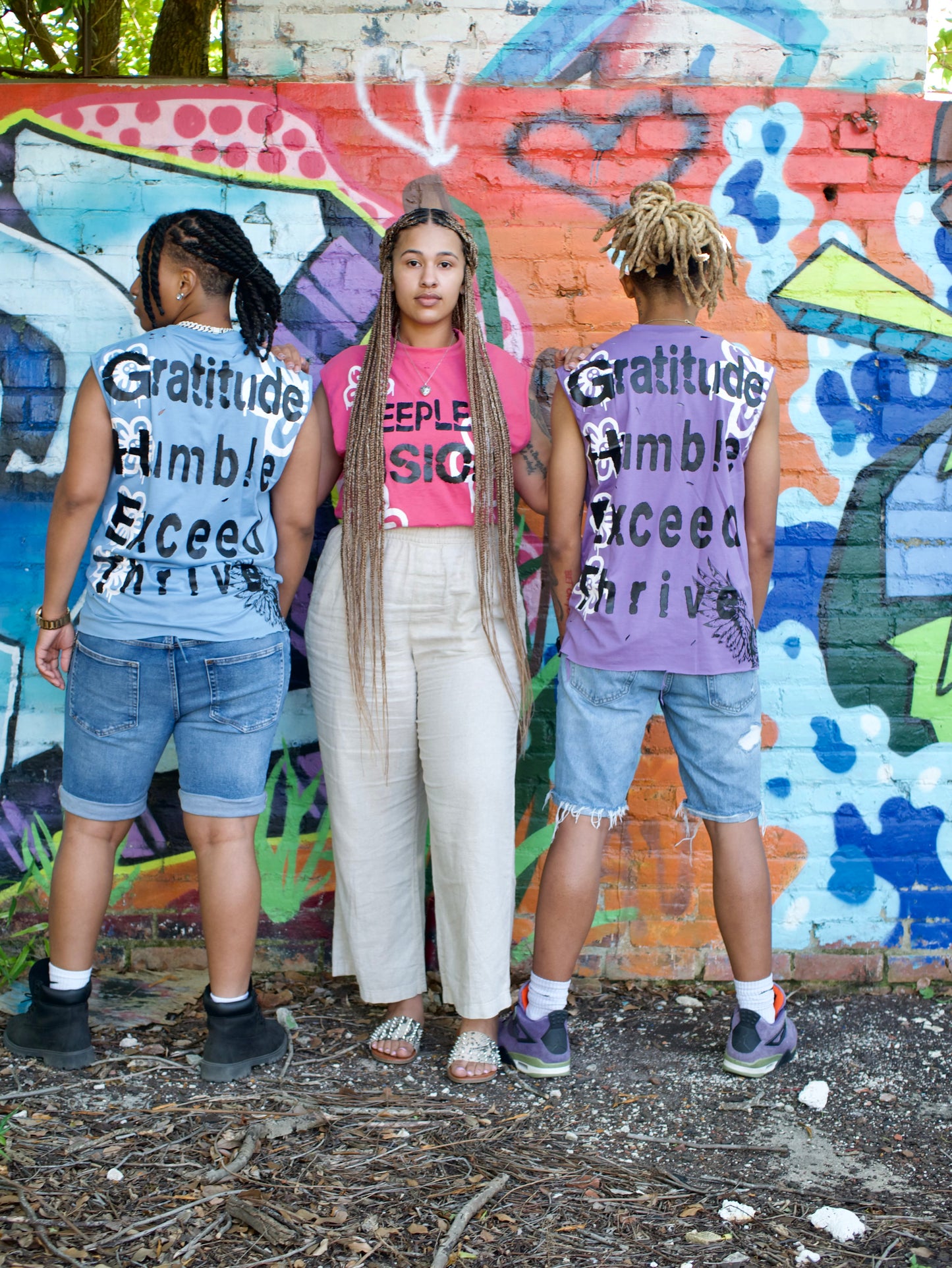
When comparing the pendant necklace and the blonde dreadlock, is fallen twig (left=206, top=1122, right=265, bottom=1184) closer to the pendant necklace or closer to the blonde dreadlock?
the pendant necklace

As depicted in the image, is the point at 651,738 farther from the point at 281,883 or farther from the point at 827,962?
the point at 281,883

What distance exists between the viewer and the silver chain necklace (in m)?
2.63

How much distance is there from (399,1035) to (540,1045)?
374 millimetres

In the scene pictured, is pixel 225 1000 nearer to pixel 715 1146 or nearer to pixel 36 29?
pixel 715 1146

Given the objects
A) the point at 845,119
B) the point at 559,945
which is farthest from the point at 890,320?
the point at 559,945

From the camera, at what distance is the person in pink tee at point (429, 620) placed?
109 inches

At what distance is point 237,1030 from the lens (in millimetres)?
2744

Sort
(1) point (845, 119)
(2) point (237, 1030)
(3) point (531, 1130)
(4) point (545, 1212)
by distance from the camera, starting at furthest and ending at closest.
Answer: (1) point (845, 119)
(2) point (237, 1030)
(3) point (531, 1130)
(4) point (545, 1212)

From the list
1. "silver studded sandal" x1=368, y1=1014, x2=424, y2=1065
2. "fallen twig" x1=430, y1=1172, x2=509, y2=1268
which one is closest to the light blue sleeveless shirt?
"silver studded sandal" x1=368, y1=1014, x2=424, y2=1065

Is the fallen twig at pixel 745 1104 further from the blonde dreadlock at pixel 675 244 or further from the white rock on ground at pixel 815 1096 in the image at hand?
the blonde dreadlock at pixel 675 244

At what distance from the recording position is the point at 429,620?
2771mm

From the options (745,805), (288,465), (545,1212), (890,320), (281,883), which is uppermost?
(890,320)

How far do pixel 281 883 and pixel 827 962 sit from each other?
1.68 m

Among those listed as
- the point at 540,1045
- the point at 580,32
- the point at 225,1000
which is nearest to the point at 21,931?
the point at 225,1000
